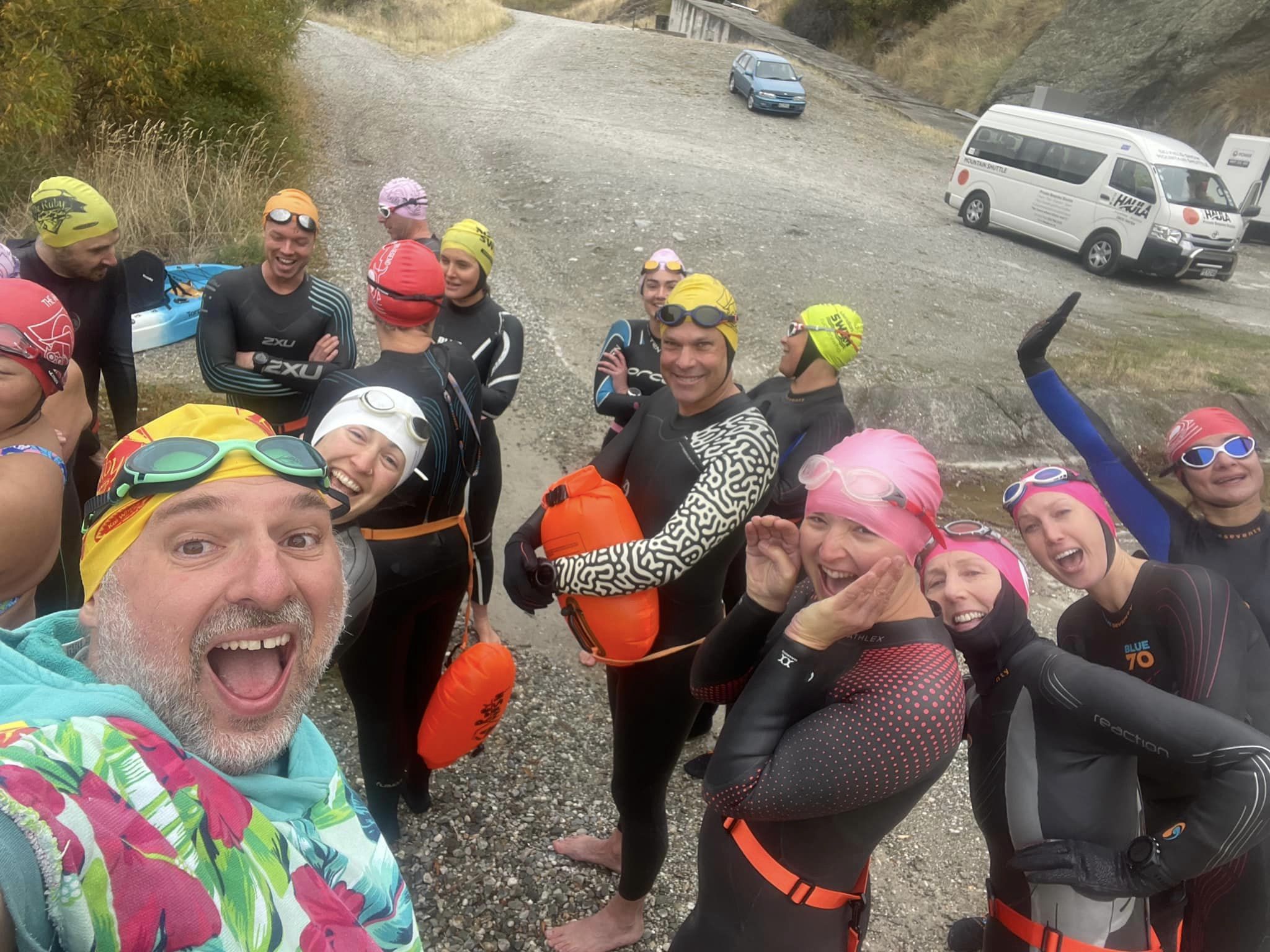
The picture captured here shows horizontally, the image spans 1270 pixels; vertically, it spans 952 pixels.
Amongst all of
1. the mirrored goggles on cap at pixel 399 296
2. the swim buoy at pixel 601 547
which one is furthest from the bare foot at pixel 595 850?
the mirrored goggles on cap at pixel 399 296

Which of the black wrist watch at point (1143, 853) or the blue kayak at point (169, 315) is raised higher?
the black wrist watch at point (1143, 853)

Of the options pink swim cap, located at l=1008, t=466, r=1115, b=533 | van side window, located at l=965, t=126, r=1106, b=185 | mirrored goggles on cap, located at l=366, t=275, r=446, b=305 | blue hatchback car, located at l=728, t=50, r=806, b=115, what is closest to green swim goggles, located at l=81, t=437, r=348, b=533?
mirrored goggles on cap, located at l=366, t=275, r=446, b=305

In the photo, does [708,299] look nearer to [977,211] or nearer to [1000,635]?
[1000,635]

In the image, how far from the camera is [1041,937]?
210 cm

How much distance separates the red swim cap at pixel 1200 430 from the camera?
282 cm

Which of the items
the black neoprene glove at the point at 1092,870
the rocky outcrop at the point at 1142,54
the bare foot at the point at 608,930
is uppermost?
the rocky outcrop at the point at 1142,54

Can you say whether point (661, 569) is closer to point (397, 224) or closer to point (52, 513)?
point (52, 513)

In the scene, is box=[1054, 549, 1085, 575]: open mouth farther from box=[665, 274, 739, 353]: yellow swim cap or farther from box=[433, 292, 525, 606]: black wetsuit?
box=[433, 292, 525, 606]: black wetsuit

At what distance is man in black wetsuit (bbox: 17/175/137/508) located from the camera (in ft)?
12.5

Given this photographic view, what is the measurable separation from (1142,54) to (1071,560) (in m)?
27.8

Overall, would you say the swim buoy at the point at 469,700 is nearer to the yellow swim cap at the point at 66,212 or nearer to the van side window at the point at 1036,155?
the yellow swim cap at the point at 66,212

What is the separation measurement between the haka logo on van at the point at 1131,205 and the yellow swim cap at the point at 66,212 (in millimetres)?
15374

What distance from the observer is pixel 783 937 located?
193cm

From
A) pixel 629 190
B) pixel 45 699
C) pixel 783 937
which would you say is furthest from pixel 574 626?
pixel 629 190
